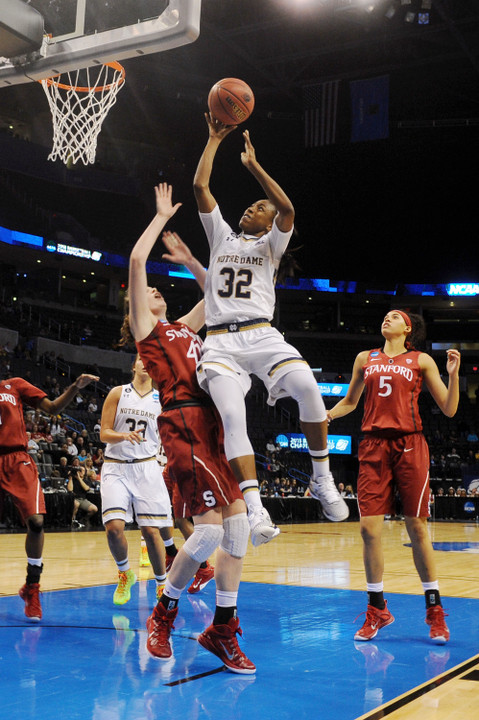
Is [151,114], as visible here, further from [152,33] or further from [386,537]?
[152,33]

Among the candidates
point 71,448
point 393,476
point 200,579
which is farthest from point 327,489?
point 71,448

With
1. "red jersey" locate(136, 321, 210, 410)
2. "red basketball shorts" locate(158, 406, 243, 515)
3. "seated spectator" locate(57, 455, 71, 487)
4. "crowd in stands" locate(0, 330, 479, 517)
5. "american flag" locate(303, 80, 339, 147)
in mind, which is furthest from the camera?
"american flag" locate(303, 80, 339, 147)

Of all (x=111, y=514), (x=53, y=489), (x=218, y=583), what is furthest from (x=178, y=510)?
(x=53, y=489)

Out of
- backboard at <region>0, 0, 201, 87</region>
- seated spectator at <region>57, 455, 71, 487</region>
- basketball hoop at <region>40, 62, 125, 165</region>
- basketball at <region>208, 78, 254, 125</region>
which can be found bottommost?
seated spectator at <region>57, 455, 71, 487</region>

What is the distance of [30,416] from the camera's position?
19391 millimetres

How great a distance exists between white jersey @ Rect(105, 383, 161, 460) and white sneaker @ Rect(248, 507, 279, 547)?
3006mm

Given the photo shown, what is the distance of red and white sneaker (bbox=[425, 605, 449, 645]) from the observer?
4.82 metres

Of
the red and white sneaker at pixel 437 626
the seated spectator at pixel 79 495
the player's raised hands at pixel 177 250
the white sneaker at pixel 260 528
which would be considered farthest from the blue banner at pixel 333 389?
the white sneaker at pixel 260 528

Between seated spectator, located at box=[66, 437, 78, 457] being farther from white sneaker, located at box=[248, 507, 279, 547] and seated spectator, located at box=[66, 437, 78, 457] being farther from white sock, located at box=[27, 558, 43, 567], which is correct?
white sneaker, located at box=[248, 507, 279, 547]

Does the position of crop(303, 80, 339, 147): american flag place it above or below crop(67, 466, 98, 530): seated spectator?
above

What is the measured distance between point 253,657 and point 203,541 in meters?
0.91

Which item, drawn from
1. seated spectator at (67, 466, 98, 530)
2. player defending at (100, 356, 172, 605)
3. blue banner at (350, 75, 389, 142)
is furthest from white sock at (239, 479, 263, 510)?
Result: blue banner at (350, 75, 389, 142)

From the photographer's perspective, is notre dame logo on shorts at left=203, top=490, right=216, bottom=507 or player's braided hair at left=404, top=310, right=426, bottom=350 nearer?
notre dame logo on shorts at left=203, top=490, right=216, bottom=507

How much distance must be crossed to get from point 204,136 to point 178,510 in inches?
1227
